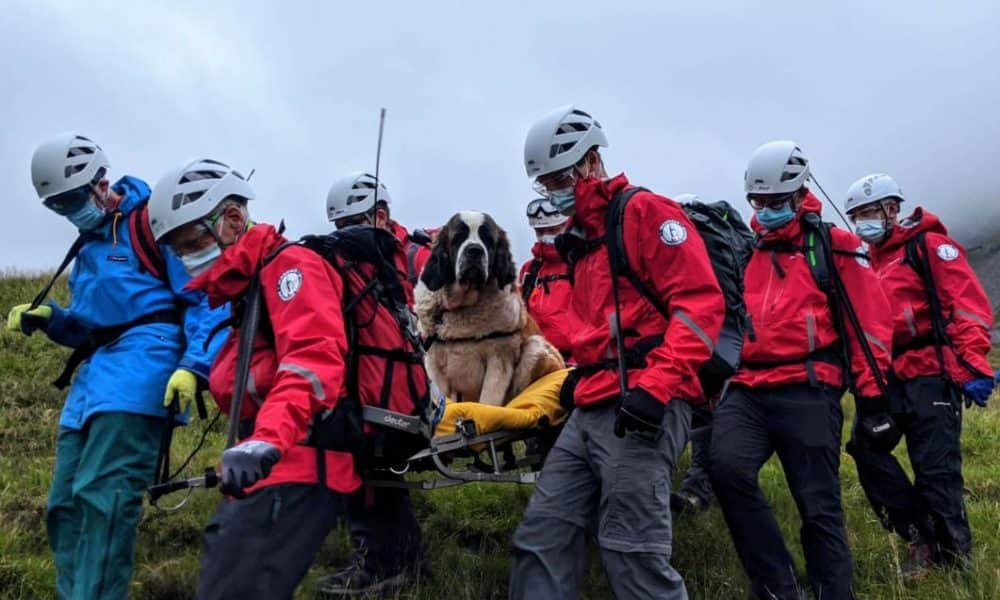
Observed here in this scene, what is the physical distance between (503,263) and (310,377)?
381 cm

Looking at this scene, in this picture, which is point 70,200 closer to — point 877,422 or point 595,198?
point 595,198

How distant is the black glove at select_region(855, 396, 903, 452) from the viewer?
5.85 m

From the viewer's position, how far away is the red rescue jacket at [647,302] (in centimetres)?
381

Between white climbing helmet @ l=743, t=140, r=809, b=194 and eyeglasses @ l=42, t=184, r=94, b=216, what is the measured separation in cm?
398

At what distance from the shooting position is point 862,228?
24.9 feet

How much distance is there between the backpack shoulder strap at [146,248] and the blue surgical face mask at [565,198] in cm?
211

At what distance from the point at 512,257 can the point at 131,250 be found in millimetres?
3042

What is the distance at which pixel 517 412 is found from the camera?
18.3ft

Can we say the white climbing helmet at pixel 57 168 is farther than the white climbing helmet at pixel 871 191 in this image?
No

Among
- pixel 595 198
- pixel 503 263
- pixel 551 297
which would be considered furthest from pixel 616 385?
pixel 551 297

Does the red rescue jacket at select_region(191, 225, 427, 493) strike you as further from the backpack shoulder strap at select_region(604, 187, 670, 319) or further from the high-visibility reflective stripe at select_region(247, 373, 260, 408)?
the backpack shoulder strap at select_region(604, 187, 670, 319)

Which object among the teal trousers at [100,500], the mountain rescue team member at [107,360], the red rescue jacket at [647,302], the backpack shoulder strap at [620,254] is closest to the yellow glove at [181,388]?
the mountain rescue team member at [107,360]

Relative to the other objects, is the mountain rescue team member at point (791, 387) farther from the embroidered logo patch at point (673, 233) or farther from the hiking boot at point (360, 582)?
the hiking boot at point (360, 582)

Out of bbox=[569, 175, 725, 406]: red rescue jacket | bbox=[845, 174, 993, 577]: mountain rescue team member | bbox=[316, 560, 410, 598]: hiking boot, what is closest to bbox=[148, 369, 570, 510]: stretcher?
bbox=[316, 560, 410, 598]: hiking boot
